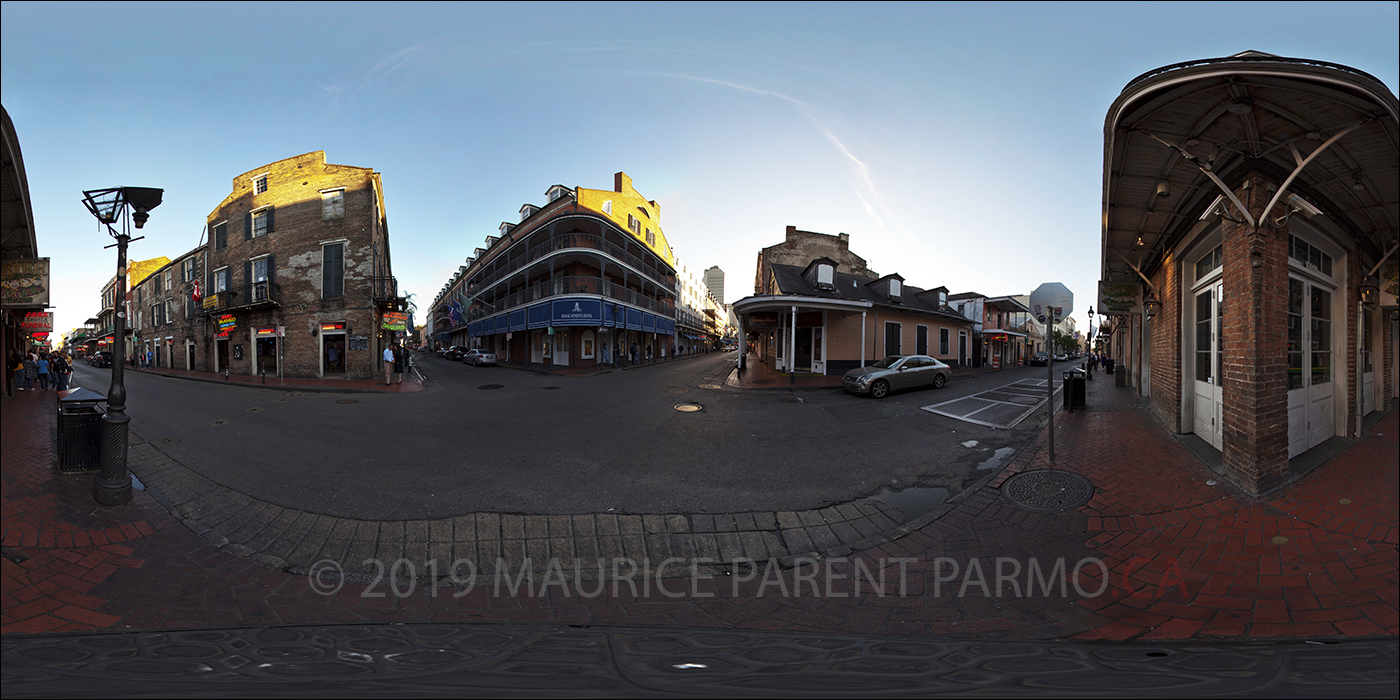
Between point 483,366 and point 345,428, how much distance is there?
2412 centimetres

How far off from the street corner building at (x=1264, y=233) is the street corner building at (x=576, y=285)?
78.5ft

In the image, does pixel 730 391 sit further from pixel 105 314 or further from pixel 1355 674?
pixel 105 314

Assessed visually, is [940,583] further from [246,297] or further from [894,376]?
[246,297]

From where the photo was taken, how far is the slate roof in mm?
21922

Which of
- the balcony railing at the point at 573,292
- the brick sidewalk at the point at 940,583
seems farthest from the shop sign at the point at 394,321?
the brick sidewalk at the point at 940,583

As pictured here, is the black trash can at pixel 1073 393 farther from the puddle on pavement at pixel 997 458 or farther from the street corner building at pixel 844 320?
the street corner building at pixel 844 320

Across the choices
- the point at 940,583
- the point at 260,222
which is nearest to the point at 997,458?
the point at 940,583

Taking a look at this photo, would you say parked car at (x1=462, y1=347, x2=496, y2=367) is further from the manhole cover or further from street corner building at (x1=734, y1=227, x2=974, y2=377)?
the manhole cover

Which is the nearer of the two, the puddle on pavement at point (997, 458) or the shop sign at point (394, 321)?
the puddle on pavement at point (997, 458)

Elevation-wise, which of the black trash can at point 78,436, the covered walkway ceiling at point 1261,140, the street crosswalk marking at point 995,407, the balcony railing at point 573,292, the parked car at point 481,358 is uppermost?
the balcony railing at point 573,292

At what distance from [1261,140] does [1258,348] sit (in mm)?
1921

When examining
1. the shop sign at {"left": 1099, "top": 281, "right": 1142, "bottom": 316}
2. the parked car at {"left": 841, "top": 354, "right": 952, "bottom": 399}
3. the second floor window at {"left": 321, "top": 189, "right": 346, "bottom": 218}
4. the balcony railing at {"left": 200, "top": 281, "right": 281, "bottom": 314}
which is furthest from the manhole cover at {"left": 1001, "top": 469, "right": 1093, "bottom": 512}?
the balcony railing at {"left": 200, "top": 281, "right": 281, "bottom": 314}

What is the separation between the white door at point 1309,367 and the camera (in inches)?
204

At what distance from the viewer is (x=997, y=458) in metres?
6.34
